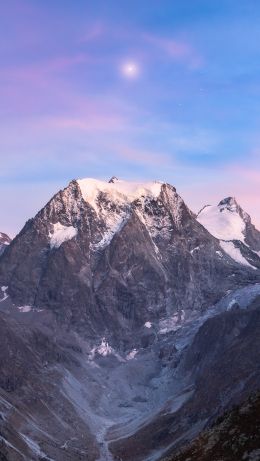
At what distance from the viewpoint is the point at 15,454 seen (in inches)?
7456

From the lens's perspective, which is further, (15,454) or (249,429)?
(15,454)

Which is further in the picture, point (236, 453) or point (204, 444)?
point (204, 444)

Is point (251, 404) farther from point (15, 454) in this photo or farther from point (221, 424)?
point (15, 454)

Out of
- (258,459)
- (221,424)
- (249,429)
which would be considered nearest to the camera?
(258,459)

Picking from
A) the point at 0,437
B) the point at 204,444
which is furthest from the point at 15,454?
the point at 204,444

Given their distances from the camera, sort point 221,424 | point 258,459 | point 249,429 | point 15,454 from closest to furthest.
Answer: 1. point 258,459
2. point 249,429
3. point 221,424
4. point 15,454

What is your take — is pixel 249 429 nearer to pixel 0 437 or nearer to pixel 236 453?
pixel 236 453

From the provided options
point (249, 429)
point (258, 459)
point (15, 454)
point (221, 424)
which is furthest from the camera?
point (15, 454)

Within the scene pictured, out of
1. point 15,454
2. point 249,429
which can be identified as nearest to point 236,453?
point 249,429

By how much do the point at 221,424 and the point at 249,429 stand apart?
396 centimetres

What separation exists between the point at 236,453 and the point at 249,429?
1.97 m

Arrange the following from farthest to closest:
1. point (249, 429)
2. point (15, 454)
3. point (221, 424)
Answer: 1. point (15, 454)
2. point (221, 424)
3. point (249, 429)

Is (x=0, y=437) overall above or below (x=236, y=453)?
above

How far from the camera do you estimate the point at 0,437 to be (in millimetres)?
196125
